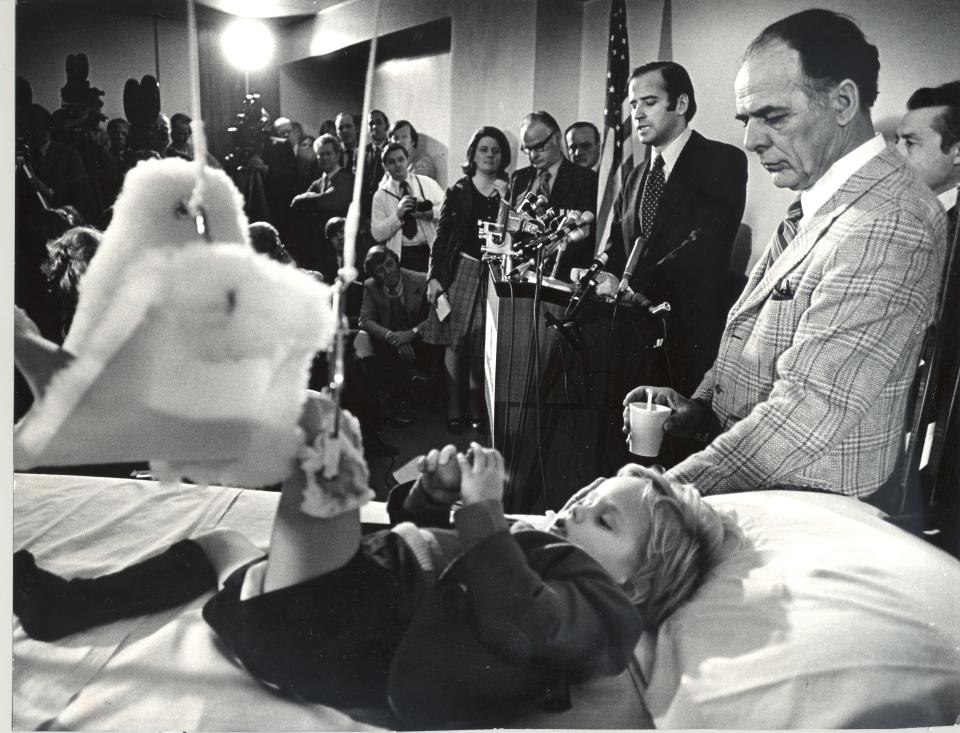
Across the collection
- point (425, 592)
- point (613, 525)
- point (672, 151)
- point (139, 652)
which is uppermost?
point (672, 151)

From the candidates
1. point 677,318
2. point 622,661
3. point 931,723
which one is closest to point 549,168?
point 677,318

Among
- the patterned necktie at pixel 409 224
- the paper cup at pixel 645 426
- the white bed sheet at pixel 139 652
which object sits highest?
the patterned necktie at pixel 409 224

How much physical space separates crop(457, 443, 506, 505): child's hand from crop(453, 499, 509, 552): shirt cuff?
16mm

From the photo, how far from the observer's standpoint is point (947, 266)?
1371 mm

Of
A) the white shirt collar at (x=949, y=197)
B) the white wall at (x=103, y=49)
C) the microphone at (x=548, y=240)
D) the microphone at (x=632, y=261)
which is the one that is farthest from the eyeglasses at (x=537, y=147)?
the white shirt collar at (x=949, y=197)

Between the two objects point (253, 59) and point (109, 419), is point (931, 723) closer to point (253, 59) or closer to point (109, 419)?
point (109, 419)

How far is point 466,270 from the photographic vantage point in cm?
134

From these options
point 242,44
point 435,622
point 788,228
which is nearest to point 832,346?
point 788,228

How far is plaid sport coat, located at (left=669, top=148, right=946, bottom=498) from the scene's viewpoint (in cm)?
133

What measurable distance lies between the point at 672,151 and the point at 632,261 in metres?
0.20

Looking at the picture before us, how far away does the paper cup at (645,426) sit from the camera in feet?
4.46

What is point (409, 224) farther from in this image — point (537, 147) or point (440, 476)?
point (440, 476)

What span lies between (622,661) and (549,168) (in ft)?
2.73

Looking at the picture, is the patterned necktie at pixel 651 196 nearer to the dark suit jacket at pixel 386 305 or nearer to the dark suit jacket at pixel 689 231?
the dark suit jacket at pixel 689 231
